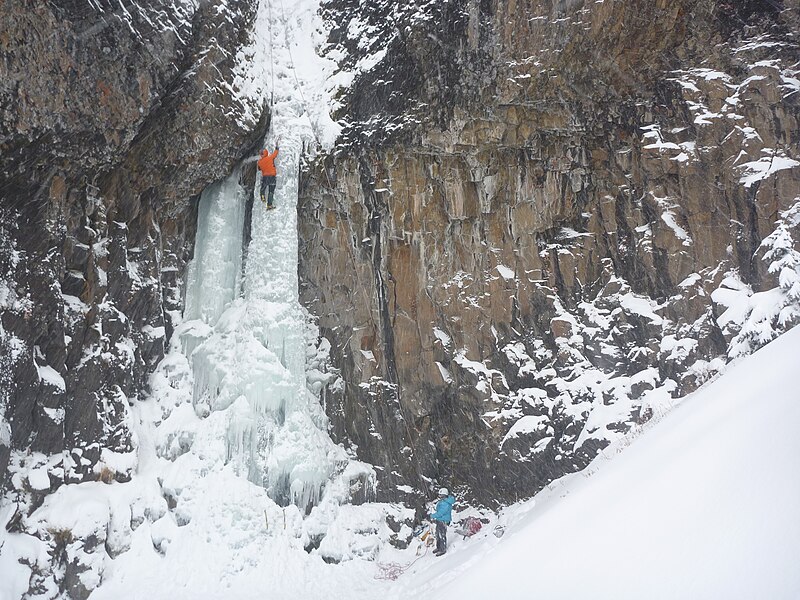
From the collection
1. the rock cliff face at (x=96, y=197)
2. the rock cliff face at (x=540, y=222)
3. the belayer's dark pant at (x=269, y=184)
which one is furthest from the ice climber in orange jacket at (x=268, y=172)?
the rock cliff face at (x=540, y=222)

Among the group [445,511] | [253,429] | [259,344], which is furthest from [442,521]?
[259,344]

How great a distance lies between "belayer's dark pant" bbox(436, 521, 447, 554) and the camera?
31.6 feet

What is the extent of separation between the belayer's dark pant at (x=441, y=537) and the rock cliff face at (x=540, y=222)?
4.87ft

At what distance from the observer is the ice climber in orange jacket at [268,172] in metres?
11.1

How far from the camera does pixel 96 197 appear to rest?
993cm

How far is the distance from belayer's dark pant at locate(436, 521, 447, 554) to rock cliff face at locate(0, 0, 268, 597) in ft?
16.9

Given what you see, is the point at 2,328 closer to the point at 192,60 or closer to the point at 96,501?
the point at 96,501

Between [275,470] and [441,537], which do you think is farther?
[275,470]

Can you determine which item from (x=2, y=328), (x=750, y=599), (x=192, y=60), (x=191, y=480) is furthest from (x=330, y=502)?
(x=750, y=599)

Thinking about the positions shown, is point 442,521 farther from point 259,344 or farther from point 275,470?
point 259,344

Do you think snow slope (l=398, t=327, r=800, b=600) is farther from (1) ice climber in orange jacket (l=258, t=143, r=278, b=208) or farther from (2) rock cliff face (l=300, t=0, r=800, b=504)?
(1) ice climber in orange jacket (l=258, t=143, r=278, b=208)

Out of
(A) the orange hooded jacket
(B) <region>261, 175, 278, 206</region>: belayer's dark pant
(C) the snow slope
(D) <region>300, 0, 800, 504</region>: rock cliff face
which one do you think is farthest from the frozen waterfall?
(C) the snow slope

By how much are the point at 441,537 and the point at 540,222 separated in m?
5.62

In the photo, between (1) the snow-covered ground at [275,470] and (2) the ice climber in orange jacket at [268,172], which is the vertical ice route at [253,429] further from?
(2) the ice climber in orange jacket at [268,172]
